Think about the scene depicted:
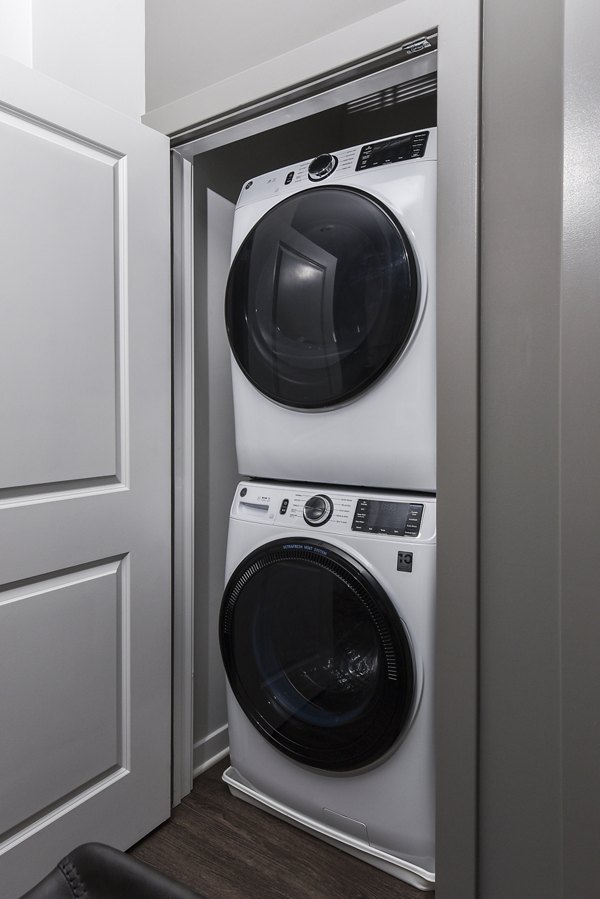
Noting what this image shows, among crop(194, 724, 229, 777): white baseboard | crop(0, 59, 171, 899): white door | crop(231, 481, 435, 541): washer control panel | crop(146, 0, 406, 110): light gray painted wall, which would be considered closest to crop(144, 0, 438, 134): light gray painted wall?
crop(146, 0, 406, 110): light gray painted wall

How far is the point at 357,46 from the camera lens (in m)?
1.25

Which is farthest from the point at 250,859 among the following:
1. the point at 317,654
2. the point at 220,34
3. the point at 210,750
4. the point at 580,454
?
the point at 220,34

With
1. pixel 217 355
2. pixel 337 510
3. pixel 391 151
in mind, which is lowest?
pixel 337 510

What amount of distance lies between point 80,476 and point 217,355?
0.70m

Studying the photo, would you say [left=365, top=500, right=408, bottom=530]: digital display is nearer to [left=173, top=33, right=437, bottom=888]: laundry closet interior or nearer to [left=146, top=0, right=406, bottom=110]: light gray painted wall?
[left=173, top=33, right=437, bottom=888]: laundry closet interior

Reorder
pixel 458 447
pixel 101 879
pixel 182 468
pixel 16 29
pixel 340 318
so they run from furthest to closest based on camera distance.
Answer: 1. pixel 182 468
2. pixel 16 29
3. pixel 340 318
4. pixel 458 447
5. pixel 101 879

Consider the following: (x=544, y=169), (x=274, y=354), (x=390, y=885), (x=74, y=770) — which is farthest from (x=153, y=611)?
(x=544, y=169)

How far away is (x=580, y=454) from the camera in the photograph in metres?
1.05

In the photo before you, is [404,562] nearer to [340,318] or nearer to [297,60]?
[340,318]

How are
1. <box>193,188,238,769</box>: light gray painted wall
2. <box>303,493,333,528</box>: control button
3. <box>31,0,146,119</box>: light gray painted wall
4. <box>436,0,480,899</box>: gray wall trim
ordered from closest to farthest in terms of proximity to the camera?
<box>436,0,480,899</box>: gray wall trim → <box>303,493,333,528</box>: control button → <box>31,0,146,119</box>: light gray painted wall → <box>193,188,238,769</box>: light gray painted wall

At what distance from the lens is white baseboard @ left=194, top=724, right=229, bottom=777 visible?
1.86m

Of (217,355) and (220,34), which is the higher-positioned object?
(220,34)

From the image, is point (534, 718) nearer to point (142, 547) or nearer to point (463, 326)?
point (463, 326)

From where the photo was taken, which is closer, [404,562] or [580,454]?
[580,454]
